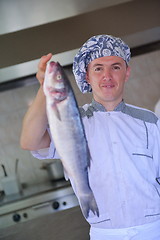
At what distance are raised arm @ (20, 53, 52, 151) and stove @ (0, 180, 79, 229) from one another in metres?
1.86

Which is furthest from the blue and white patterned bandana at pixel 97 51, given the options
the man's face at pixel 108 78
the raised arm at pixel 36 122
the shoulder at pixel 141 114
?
the raised arm at pixel 36 122

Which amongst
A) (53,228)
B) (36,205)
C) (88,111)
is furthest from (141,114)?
(36,205)

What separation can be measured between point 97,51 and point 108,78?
0.12 meters

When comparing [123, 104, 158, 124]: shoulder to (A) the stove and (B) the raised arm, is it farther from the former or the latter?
(A) the stove

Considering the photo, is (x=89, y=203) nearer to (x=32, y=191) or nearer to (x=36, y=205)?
(x=36, y=205)

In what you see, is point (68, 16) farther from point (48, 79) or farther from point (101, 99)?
point (48, 79)

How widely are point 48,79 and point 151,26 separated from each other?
Result: 2.10 metres

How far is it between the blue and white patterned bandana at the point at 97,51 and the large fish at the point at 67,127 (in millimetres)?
477

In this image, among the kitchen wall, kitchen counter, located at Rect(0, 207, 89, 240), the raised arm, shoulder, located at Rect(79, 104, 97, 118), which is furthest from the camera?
the kitchen wall

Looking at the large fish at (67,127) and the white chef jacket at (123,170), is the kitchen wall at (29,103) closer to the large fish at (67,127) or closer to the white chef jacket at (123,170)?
the white chef jacket at (123,170)

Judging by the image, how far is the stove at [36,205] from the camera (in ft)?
8.94

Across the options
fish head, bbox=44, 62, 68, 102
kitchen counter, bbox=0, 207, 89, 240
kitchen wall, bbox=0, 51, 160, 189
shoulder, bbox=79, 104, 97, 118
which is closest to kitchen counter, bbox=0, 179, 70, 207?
kitchen wall, bbox=0, 51, 160, 189

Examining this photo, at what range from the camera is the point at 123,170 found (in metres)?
1.09

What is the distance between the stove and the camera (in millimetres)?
2725
